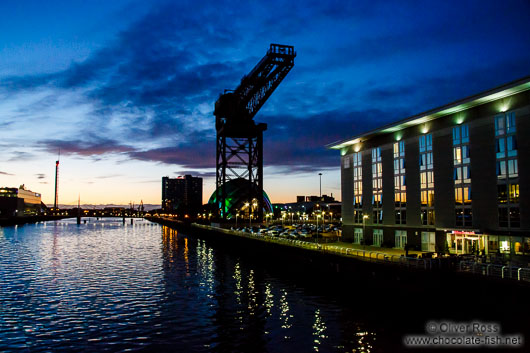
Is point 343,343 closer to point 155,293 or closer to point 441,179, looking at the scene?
point 155,293

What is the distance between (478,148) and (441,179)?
589cm

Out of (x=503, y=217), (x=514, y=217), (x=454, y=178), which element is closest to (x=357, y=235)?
(x=454, y=178)

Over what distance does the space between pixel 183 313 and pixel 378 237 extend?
1385 inches

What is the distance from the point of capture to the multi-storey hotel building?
35.8m

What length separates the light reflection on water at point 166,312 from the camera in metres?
20.7

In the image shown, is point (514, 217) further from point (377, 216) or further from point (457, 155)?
point (377, 216)

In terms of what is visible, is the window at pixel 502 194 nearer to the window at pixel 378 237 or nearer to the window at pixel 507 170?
the window at pixel 507 170

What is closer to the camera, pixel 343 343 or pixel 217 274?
pixel 343 343

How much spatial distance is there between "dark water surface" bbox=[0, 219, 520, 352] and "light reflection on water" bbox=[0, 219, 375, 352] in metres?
0.05

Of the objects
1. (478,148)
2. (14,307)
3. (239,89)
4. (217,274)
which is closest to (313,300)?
(217,274)

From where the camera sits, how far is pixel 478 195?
39562 millimetres

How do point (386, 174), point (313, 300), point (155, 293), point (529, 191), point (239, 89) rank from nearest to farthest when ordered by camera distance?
point (313, 300)
point (155, 293)
point (529, 191)
point (386, 174)
point (239, 89)

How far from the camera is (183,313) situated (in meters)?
26.4

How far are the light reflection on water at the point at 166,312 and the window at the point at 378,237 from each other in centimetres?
1776
